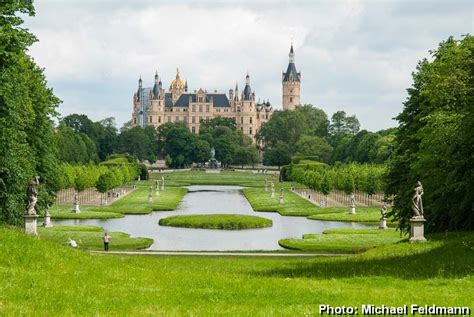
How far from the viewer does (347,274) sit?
15742 millimetres

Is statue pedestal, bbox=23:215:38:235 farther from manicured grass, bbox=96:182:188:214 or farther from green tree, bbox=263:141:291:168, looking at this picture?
green tree, bbox=263:141:291:168

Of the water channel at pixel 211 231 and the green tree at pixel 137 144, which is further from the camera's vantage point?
the green tree at pixel 137 144

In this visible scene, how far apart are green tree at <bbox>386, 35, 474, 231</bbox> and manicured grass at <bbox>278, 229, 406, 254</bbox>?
2586 mm

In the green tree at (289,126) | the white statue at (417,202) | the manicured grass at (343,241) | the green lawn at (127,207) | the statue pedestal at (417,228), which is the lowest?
the manicured grass at (343,241)

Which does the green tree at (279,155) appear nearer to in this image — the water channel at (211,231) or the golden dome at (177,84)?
the golden dome at (177,84)

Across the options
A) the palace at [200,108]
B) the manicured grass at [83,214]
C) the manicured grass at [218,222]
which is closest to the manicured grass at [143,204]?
the manicured grass at [83,214]

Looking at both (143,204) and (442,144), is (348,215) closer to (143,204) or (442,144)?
(143,204)

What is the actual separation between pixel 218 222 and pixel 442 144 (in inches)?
855

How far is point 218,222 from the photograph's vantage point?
46188 mm

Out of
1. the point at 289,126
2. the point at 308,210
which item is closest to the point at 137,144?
the point at 289,126

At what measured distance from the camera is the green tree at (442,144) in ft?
83.3

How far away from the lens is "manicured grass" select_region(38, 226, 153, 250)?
3392 centimetres

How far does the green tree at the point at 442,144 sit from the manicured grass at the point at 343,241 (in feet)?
8.48

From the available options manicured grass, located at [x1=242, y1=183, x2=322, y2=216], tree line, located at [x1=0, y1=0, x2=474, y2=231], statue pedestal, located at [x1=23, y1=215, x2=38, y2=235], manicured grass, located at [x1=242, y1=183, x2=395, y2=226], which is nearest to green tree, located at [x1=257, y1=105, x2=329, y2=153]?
manicured grass, located at [x1=242, y1=183, x2=322, y2=216]
